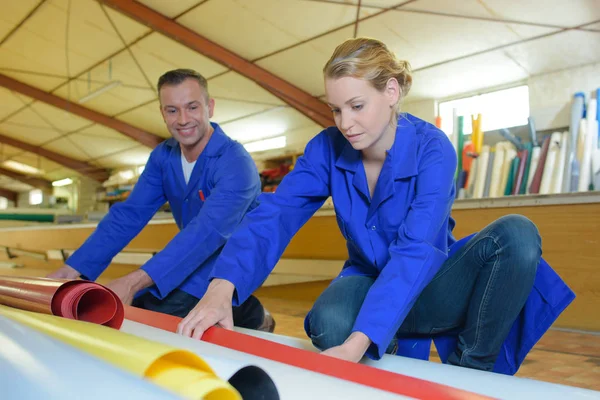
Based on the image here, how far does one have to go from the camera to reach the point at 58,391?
0.54 meters

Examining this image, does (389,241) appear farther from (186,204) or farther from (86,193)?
(86,193)

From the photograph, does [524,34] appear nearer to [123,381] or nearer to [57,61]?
[123,381]

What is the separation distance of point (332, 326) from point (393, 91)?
520 millimetres

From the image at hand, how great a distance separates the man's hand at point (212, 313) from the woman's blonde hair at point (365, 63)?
0.49 metres

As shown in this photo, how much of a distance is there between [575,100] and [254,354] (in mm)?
3373

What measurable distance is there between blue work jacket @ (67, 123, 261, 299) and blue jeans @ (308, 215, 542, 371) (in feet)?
1.64

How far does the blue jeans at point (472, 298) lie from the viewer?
106 centimetres

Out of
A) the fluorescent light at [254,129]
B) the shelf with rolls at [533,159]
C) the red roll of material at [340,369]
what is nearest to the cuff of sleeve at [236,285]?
the red roll of material at [340,369]

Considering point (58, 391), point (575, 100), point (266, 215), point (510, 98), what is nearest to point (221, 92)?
point (510, 98)

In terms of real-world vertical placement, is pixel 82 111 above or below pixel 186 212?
above

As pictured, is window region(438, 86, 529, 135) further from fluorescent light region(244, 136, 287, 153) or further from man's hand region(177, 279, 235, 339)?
man's hand region(177, 279, 235, 339)

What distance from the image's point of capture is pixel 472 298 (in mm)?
1137

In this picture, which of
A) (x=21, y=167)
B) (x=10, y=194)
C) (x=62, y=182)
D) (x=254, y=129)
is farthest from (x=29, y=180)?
(x=254, y=129)

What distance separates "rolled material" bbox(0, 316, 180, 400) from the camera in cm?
48
